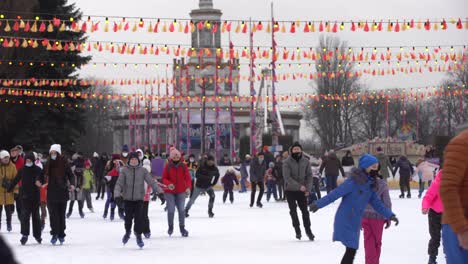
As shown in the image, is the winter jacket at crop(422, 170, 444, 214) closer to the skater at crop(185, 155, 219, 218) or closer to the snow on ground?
the snow on ground

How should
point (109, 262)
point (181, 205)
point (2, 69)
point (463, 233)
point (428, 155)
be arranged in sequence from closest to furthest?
point (463, 233), point (109, 262), point (181, 205), point (428, 155), point (2, 69)

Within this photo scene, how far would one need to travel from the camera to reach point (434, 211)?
12188 millimetres

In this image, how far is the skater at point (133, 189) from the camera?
54.0 feet

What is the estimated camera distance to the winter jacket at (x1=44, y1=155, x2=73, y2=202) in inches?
676

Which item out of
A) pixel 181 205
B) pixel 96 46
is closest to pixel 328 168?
pixel 96 46

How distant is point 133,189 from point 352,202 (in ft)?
21.1

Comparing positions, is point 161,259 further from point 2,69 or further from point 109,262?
point 2,69

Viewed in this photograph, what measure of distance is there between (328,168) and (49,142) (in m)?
20.6

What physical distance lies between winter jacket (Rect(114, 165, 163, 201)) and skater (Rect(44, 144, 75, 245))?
1.19 m

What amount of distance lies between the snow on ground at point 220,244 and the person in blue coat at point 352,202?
2929 millimetres

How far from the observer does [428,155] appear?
3509 cm

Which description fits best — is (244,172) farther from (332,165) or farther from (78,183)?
(78,183)

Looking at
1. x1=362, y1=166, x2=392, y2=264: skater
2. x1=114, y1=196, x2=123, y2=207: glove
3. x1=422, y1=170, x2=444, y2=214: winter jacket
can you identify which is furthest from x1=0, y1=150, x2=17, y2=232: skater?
x1=422, y1=170, x2=444, y2=214: winter jacket

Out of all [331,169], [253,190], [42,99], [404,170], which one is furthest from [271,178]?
Answer: [42,99]
